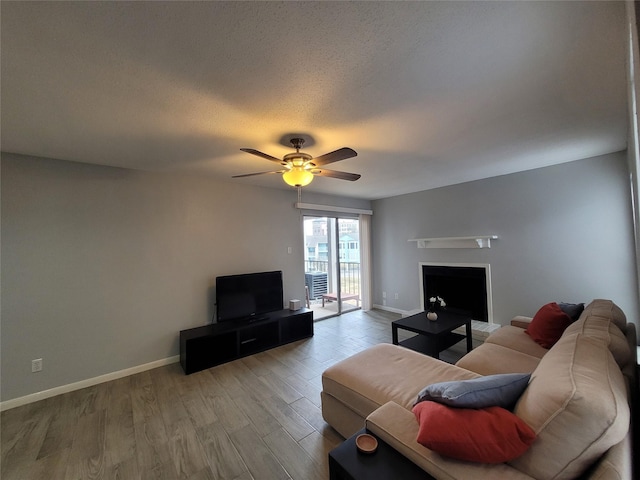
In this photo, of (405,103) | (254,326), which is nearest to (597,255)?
(405,103)

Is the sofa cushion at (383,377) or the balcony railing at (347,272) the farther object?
the balcony railing at (347,272)

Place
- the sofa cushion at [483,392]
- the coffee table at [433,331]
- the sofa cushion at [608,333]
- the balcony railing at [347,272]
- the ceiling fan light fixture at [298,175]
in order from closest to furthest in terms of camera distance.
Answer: the sofa cushion at [483,392] < the sofa cushion at [608,333] < the ceiling fan light fixture at [298,175] < the coffee table at [433,331] < the balcony railing at [347,272]

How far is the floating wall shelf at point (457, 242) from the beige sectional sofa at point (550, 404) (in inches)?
79.6

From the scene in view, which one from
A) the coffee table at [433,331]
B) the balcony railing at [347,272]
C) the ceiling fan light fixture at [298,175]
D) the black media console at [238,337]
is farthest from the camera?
the balcony railing at [347,272]

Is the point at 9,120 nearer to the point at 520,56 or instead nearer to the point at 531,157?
the point at 520,56

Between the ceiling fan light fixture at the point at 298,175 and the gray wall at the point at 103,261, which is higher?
the ceiling fan light fixture at the point at 298,175

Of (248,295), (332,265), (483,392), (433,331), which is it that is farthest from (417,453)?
(332,265)

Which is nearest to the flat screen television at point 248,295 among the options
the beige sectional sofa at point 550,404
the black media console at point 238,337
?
the black media console at point 238,337

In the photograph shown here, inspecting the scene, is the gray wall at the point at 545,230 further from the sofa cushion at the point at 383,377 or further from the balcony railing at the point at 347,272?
the sofa cushion at the point at 383,377

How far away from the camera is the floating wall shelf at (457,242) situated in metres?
3.87

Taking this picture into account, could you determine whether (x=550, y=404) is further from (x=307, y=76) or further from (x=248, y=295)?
(x=248, y=295)

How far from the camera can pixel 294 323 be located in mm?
3820

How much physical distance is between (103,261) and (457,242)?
16.5 ft

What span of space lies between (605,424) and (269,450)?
6.10 ft
